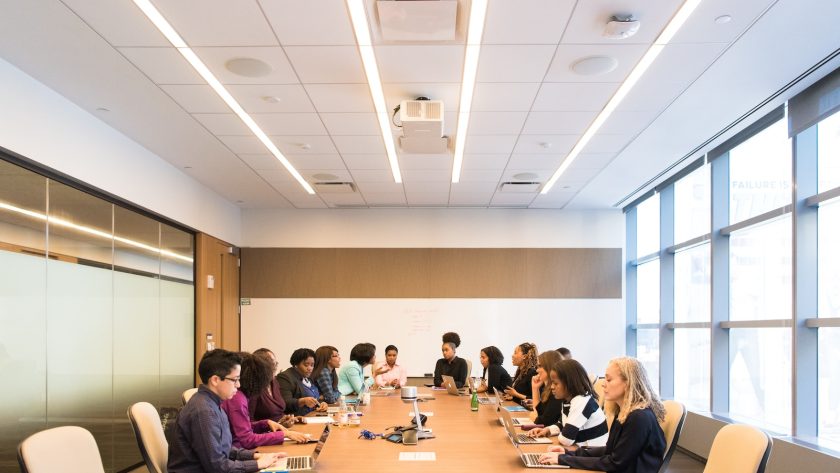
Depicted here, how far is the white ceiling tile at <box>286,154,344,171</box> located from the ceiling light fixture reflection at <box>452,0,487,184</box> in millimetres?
1395

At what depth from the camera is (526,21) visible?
433 centimetres

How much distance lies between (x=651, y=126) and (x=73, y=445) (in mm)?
5559

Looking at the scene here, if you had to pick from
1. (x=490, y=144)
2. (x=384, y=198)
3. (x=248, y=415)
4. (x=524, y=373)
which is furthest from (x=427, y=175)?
(x=248, y=415)

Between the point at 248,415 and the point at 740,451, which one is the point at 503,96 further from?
the point at 740,451

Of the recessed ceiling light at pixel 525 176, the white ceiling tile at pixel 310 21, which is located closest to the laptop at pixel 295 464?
the white ceiling tile at pixel 310 21

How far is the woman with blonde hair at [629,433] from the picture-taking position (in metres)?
3.79

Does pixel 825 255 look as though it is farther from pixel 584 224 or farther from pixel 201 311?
pixel 201 311

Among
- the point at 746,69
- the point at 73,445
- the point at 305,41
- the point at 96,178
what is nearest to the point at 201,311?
the point at 96,178

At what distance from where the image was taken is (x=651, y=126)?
22.1ft

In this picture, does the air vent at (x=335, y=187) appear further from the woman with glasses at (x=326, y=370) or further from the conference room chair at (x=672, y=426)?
the conference room chair at (x=672, y=426)

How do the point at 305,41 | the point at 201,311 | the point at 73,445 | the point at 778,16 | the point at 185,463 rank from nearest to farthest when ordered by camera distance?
the point at 73,445, the point at 185,463, the point at 778,16, the point at 305,41, the point at 201,311

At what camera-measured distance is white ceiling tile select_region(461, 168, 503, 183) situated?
8570mm

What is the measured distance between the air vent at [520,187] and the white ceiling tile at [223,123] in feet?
12.7

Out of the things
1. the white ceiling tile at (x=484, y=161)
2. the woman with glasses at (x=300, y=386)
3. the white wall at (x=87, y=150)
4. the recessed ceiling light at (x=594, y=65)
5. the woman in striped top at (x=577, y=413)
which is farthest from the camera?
the white ceiling tile at (x=484, y=161)
